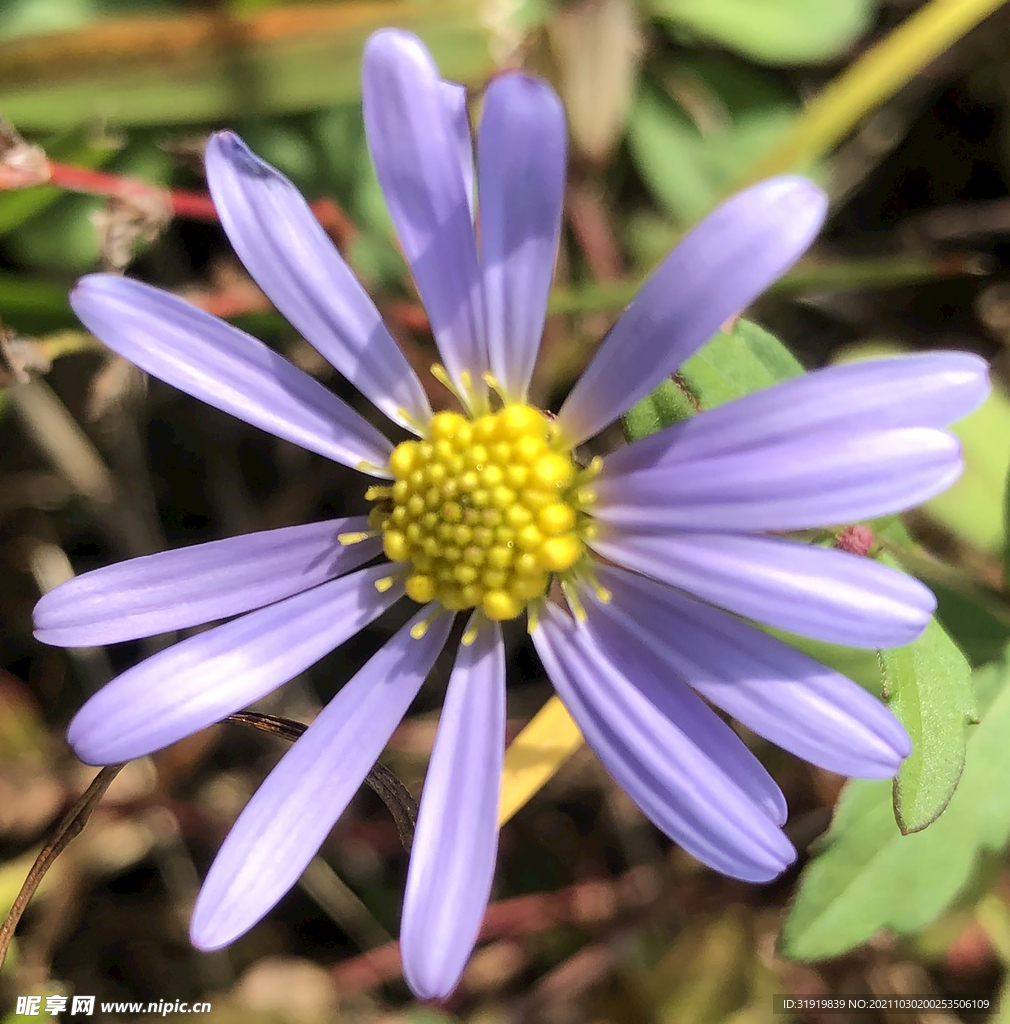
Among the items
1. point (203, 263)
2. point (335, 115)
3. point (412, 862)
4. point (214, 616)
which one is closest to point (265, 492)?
point (203, 263)

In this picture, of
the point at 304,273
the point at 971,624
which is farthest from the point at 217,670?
the point at 971,624

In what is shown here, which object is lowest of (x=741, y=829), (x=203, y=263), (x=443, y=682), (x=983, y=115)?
(x=443, y=682)

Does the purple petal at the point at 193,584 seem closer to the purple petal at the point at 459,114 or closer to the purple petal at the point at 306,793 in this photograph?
the purple petal at the point at 306,793

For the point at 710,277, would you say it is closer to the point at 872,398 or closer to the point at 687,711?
the point at 872,398

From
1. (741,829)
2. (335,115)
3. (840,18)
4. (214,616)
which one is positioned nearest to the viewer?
(741,829)

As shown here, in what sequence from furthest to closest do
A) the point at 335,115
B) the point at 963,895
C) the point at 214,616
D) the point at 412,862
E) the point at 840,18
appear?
the point at 840,18
the point at 335,115
the point at 963,895
the point at 214,616
the point at 412,862

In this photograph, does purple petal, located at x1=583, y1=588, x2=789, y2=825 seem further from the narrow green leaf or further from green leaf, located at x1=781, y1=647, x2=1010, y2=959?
green leaf, located at x1=781, y1=647, x2=1010, y2=959

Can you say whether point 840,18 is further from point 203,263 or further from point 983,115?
point 203,263
